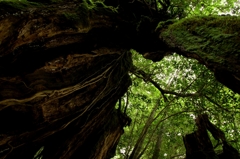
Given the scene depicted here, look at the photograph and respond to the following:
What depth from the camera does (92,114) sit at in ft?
16.3

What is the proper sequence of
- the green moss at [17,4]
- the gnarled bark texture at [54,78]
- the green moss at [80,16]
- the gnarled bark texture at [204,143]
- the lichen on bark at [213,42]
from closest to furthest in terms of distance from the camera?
the lichen on bark at [213,42]
the green moss at [17,4]
the gnarled bark texture at [54,78]
the green moss at [80,16]
the gnarled bark texture at [204,143]

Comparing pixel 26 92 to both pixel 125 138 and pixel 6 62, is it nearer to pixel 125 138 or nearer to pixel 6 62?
pixel 6 62

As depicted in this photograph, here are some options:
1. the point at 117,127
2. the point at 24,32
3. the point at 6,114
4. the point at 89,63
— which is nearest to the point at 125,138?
the point at 117,127

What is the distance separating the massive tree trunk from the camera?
10.4ft

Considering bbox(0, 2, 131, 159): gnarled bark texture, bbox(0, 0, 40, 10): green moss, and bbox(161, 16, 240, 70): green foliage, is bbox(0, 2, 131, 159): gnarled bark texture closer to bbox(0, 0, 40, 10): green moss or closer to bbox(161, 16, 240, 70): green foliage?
bbox(0, 0, 40, 10): green moss

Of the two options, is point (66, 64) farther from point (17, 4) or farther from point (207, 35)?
point (207, 35)

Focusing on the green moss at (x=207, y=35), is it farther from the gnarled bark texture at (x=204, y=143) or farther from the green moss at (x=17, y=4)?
the gnarled bark texture at (x=204, y=143)

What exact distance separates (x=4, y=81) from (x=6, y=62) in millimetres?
322

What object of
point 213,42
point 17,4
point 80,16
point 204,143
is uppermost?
point 80,16

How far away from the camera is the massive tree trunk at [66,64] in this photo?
3184mm

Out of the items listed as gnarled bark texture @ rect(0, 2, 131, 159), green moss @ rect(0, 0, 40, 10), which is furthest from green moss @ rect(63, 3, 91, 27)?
green moss @ rect(0, 0, 40, 10)

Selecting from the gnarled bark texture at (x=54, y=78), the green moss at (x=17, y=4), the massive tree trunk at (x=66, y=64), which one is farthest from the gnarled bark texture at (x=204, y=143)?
the green moss at (x=17, y=4)

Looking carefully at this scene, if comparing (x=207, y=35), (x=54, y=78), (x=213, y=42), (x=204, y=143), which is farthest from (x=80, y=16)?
(x=204, y=143)

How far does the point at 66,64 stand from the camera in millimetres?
4227
